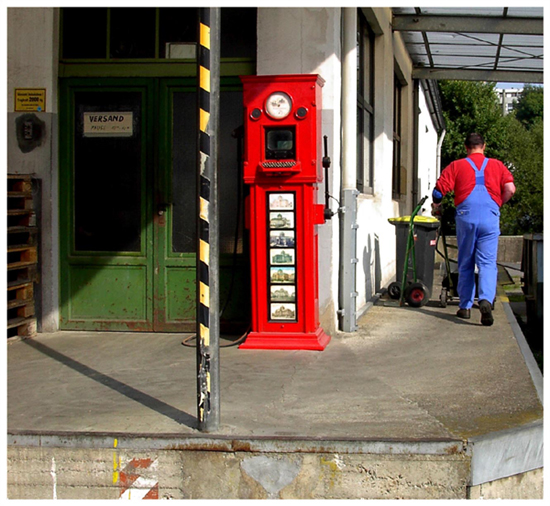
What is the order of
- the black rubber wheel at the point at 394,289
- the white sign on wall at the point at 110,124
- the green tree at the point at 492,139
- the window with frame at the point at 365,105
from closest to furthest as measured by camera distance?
the white sign on wall at the point at 110,124, the window with frame at the point at 365,105, the black rubber wheel at the point at 394,289, the green tree at the point at 492,139

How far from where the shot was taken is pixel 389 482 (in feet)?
14.0

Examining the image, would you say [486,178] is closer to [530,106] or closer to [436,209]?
[436,209]

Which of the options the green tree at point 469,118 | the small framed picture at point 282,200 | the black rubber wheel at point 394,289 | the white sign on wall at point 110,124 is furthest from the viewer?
the green tree at point 469,118

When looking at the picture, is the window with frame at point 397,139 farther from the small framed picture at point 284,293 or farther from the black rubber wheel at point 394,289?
the small framed picture at point 284,293

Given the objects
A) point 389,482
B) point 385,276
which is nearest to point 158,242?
point 389,482

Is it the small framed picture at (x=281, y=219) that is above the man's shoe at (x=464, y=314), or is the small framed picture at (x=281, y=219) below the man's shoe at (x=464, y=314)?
above

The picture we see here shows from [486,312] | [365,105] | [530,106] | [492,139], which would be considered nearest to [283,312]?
[486,312]

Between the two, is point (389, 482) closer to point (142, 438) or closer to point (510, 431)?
point (510, 431)

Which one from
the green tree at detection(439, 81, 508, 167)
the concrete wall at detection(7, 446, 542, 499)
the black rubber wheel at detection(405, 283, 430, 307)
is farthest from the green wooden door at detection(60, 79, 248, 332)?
the green tree at detection(439, 81, 508, 167)

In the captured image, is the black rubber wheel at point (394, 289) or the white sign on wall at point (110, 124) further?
the black rubber wheel at point (394, 289)

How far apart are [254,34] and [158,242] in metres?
2.23

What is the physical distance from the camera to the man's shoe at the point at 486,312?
8039 millimetres

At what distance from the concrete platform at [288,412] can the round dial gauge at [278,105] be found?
2078 millimetres

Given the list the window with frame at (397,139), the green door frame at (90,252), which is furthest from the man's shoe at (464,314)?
the window with frame at (397,139)
